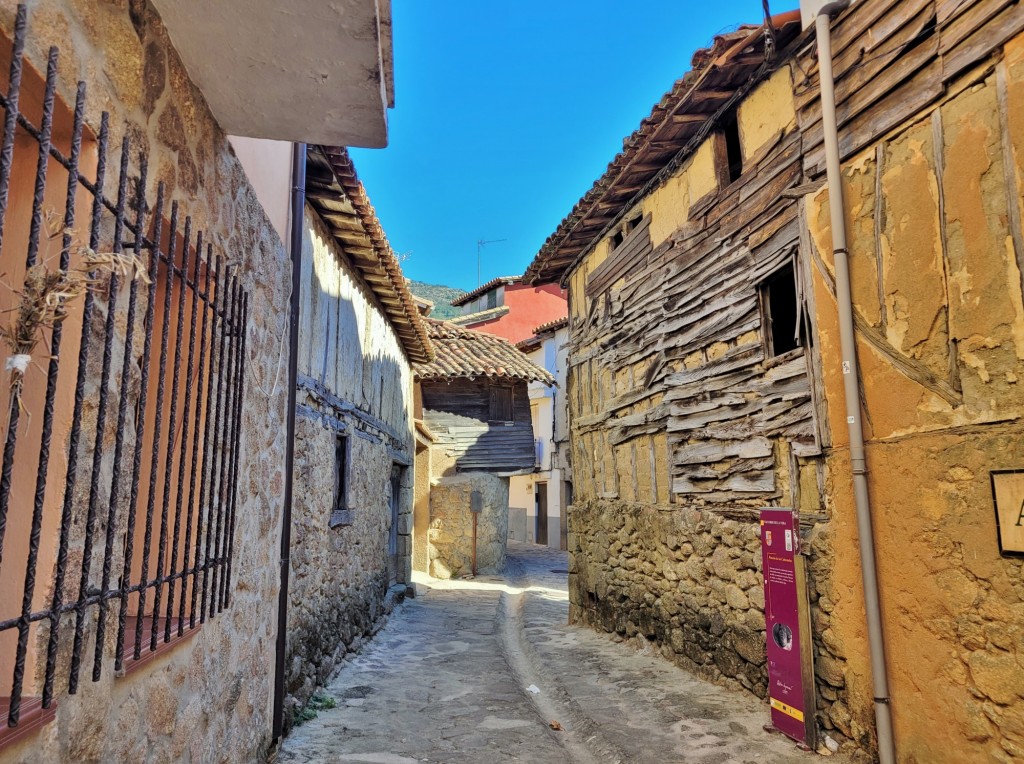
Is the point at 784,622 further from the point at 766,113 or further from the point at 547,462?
the point at 547,462

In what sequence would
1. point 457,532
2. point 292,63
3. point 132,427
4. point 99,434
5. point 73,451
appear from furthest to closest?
point 457,532 < point 292,63 < point 132,427 < point 99,434 < point 73,451

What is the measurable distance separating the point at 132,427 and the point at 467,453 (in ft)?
44.3

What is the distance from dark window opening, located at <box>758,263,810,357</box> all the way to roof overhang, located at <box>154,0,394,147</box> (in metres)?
3.60

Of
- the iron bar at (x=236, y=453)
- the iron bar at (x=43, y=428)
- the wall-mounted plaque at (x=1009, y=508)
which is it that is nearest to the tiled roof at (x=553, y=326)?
the wall-mounted plaque at (x=1009, y=508)

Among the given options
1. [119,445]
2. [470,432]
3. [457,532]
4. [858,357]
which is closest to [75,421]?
[119,445]

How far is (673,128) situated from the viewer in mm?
6559

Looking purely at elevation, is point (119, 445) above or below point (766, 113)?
below

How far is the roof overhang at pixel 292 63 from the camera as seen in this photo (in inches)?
91.4

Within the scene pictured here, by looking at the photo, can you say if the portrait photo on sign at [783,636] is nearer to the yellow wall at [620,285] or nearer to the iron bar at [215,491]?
the yellow wall at [620,285]

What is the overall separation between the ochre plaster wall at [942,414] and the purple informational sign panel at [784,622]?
271 millimetres

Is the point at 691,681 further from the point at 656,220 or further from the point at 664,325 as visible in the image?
the point at 656,220

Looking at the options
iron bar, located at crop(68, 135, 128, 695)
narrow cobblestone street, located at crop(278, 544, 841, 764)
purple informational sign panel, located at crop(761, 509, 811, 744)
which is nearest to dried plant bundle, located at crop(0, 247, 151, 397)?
iron bar, located at crop(68, 135, 128, 695)

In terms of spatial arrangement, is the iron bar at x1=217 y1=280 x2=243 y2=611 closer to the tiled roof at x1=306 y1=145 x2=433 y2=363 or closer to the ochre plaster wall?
the tiled roof at x1=306 y1=145 x2=433 y2=363

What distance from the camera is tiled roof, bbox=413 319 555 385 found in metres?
15.3
